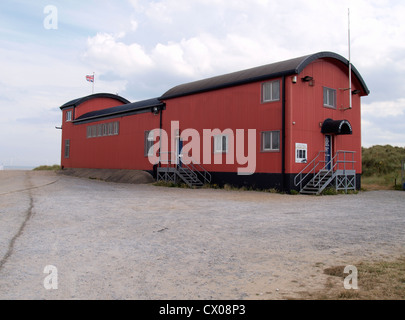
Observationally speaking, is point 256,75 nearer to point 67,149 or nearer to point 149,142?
point 149,142

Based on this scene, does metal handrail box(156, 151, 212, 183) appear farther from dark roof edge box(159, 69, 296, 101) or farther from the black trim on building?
the black trim on building

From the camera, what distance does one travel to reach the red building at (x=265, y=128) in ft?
57.4

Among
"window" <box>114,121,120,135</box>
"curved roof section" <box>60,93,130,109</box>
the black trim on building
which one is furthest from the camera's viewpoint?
"curved roof section" <box>60,93,130,109</box>

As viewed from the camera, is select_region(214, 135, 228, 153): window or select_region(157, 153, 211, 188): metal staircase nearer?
select_region(214, 135, 228, 153): window

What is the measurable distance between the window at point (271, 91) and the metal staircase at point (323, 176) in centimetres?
364

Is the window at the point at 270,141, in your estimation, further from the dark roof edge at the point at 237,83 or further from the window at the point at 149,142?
the window at the point at 149,142

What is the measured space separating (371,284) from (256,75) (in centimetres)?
1524

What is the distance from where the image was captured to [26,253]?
595 centimetres

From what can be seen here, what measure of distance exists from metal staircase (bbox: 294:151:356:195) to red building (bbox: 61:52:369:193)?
0.05 metres

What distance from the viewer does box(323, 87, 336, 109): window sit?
1930 centimetres

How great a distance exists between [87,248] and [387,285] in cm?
456

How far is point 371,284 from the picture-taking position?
14.5ft

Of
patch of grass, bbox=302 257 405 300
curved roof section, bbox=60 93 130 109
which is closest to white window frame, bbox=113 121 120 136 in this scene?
curved roof section, bbox=60 93 130 109

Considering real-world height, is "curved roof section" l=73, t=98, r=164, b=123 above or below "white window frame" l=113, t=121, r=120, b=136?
above
